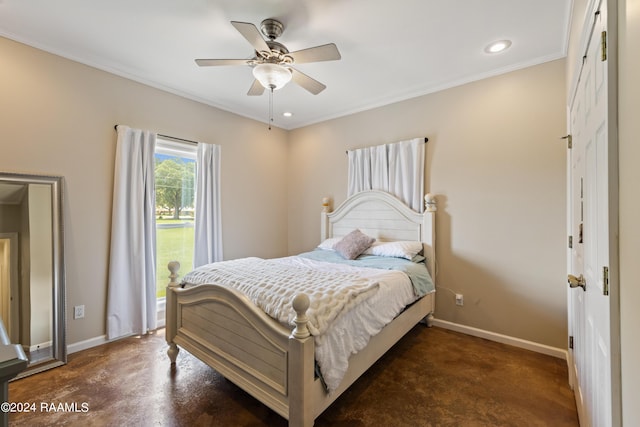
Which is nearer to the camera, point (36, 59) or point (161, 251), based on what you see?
point (36, 59)

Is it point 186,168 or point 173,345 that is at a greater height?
point 186,168

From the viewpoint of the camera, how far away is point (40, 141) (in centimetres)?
243

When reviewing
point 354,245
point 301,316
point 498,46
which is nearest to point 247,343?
point 301,316

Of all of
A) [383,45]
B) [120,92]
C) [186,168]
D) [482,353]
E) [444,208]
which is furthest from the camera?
[186,168]

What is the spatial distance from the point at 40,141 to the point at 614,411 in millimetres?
3926

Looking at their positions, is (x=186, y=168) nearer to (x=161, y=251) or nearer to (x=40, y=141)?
(x=161, y=251)

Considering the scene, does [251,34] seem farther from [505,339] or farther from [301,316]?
[505,339]

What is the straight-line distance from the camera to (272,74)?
6.79 ft

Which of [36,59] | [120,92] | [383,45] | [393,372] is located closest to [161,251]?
[120,92]

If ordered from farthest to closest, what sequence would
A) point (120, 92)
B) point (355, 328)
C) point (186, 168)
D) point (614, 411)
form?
point (186, 168) < point (120, 92) < point (355, 328) < point (614, 411)

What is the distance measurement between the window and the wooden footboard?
1.13 metres

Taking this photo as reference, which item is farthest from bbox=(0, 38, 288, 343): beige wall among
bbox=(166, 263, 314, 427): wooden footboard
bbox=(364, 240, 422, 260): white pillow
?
bbox=(364, 240, 422, 260): white pillow

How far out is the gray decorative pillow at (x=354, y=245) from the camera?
3.24 m

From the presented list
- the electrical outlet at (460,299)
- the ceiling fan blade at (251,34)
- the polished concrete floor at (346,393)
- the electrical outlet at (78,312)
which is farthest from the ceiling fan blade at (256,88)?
the electrical outlet at (460,299)
